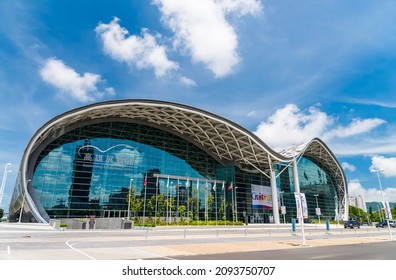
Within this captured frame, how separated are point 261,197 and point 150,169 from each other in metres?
27.7

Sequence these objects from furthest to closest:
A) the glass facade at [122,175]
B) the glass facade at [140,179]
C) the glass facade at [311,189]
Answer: the glass facade at [311,189]
the glass facade at [140,179]
the glass facade at [122,175]

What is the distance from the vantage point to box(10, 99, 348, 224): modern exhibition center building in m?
44.9

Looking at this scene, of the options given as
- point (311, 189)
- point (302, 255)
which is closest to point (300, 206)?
point (302, 255)

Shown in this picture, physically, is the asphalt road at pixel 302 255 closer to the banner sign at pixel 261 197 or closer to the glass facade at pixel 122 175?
the glass facade at pixel 122 175

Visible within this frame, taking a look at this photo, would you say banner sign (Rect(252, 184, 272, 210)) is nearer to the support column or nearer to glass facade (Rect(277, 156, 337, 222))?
the support column

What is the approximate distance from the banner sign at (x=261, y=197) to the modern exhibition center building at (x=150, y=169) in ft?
0.78

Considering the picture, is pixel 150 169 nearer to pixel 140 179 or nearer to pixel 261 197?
pixel 140 179

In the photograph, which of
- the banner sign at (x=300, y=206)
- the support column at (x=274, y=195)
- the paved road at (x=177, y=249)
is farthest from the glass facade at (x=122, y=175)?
the banner sign at (x=300, y=206)

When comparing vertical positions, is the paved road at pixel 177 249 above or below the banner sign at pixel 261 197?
below

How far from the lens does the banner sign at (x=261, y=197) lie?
203 feet

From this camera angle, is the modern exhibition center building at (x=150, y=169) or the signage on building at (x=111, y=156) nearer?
the modern exhibition center building at (x=150, y=169)

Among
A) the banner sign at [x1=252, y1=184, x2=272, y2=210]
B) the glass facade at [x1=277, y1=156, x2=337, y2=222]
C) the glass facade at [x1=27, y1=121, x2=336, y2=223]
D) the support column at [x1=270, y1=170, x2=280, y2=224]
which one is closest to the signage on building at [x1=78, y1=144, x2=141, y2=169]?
the glass facade at [x1=27, y1=121, x2=336, y2=223]
